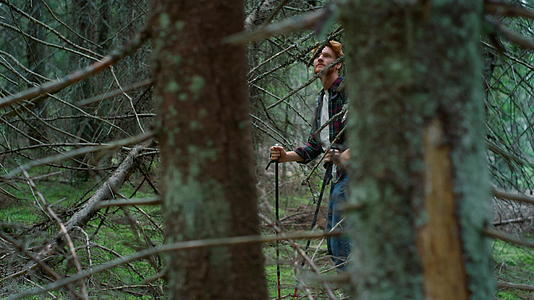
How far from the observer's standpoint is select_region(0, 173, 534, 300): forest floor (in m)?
2.59

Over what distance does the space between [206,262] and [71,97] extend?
6.94 metres

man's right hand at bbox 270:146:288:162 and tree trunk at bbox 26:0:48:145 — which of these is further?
man's right hand at bbox 270:146:288:162

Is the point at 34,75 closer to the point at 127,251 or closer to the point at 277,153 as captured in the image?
the point at 277,153

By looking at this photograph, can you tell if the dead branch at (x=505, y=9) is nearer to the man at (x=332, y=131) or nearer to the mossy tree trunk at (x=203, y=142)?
the mossy tree trunk at (x=203, y=142)

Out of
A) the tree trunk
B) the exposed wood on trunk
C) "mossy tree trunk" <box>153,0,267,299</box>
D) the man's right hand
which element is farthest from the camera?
the man's right hand

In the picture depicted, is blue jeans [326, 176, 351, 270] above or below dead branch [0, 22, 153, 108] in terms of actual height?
below

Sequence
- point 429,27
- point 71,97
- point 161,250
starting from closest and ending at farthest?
1. point 429,27
2. point 161,250
3. point 71,97

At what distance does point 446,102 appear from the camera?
1049 mm

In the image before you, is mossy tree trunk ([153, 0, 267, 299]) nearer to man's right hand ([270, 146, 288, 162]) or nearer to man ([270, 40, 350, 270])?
man's right hand ([270, 146, 288, 162])

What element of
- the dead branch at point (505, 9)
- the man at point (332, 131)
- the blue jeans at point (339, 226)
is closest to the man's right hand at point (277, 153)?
the man at point (332, 131)

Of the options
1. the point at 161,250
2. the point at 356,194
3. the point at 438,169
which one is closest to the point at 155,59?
the point at 161,250

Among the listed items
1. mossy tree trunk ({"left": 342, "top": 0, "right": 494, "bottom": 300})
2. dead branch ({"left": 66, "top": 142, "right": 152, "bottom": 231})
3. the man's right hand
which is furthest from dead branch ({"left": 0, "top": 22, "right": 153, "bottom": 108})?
the man's right hand

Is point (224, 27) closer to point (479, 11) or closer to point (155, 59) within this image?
point (155, 59)

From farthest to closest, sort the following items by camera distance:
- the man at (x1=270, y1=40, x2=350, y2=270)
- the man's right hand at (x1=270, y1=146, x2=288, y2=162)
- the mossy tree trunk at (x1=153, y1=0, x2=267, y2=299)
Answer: the man at (x1=270, y1=40, x2=350, y2=270) → the man's right hand at (x1=270, y1=146, x2=288, y2=162) → the mossy tree trunk at (x1=153, y1=0, x2=267, y2=299)
